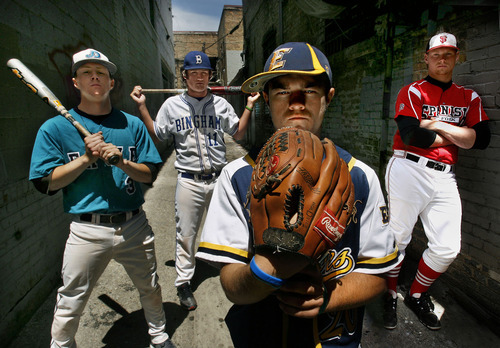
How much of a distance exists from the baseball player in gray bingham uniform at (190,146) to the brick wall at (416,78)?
8.46 feet

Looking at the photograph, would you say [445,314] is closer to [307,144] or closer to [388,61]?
[307,144]

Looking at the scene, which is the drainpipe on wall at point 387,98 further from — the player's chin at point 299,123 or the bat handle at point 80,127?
the bat handle at point 80,127

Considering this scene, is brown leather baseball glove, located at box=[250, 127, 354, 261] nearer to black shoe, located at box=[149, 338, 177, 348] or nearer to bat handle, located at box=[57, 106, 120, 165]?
bat handle, located at box=[57, 106, 120, 165]

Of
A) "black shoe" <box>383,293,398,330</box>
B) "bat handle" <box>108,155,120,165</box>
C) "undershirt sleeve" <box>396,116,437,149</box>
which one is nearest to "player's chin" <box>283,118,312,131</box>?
"bat handle" <box>108,155,120,165</box>

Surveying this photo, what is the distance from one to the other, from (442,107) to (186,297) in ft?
10.2

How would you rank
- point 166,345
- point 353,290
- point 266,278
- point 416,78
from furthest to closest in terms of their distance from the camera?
point 416,78 < point 166,345 < point 353,290 < point 266,278

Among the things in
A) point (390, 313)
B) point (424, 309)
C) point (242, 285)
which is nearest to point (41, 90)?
point (242, 285)

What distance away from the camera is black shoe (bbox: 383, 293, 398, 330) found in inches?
104

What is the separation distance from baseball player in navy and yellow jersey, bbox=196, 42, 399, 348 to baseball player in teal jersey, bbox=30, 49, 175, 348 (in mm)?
1070

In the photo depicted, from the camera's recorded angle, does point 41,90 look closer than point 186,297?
Yes

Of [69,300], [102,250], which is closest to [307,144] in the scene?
[102,250]

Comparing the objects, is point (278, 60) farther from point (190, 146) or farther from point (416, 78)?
point (416, 78)

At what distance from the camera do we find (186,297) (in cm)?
293

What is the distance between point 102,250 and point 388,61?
420 cm
